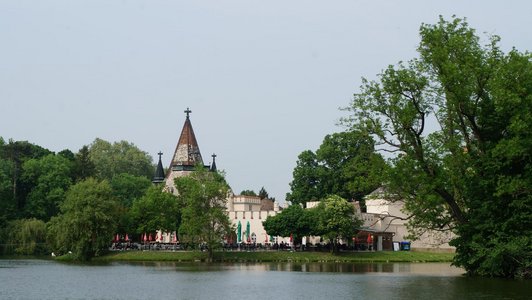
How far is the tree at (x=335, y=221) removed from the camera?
2862 inches

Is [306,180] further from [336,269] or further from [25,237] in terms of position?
[336,269]

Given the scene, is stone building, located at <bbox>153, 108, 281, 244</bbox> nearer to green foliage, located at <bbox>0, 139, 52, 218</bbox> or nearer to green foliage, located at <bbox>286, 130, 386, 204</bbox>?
green foliage, located at <bbox>286, 130, 386, 204</bbox>

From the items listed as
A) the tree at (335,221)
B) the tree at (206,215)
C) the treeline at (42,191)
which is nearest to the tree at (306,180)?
the treeline at (42,191)

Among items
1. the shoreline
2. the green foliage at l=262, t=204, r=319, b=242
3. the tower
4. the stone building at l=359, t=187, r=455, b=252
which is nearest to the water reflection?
the shoreline

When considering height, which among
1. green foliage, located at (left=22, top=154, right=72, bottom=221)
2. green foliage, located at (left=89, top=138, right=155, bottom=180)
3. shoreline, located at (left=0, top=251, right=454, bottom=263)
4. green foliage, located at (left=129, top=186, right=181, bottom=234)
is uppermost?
green foliage, located at (left=89, top=138, right=155, bottom=180)

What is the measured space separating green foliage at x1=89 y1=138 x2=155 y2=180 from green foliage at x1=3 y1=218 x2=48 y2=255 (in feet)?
173

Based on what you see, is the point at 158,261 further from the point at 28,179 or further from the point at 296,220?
the point at 28,179

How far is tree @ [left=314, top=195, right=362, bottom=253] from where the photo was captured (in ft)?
238

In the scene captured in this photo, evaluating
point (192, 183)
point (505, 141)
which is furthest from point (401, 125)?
point (192, 183)

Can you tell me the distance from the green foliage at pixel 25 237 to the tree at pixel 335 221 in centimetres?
2601

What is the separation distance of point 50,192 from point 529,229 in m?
62.8

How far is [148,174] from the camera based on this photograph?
140m

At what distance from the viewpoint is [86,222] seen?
68.2m

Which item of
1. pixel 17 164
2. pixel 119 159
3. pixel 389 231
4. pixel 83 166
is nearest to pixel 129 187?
pixel 83 166
